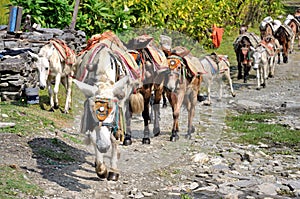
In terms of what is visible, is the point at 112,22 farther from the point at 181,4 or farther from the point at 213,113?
the point at 213,113

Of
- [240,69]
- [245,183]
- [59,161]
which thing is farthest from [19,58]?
[240,69]

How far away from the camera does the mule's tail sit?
1012cm

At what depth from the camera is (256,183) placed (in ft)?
28.9

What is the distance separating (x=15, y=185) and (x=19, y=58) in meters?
5.40

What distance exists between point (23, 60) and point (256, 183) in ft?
18.6

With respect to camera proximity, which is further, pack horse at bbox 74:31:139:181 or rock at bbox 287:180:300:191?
rock at bbox 287:180:300:191

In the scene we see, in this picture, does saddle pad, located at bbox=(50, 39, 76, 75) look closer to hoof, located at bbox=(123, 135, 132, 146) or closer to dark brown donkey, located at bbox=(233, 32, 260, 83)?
hoof, located at bbox=(123, 135, 132, 146)

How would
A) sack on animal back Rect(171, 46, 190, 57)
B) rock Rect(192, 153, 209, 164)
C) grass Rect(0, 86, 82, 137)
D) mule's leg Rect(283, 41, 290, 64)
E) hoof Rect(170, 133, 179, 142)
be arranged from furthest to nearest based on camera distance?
1. mule's leg Rect(283, 41, 290, 64)
2. hoof Rect(170, 133, 179, 142)
3. sack on animal back Rect(171, 46, 190, 57)
4. grass Rect(0, 86, 82, 137)
5. rock Rect(192, 153, 209, 164)

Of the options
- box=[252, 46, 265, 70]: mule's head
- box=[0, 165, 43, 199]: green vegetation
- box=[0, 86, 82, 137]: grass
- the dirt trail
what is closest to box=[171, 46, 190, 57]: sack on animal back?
the dirt trail

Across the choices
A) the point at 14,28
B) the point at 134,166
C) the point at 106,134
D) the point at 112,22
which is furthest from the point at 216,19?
the point at 106,134

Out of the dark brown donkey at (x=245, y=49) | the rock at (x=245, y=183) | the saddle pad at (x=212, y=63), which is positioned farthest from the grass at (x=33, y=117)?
the dark brown donkey at (x=245, y=49)

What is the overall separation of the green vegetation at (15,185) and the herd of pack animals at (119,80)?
0.91 m

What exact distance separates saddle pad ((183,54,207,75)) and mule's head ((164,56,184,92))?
23 centimetres

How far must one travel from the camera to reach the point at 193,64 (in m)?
11.2
